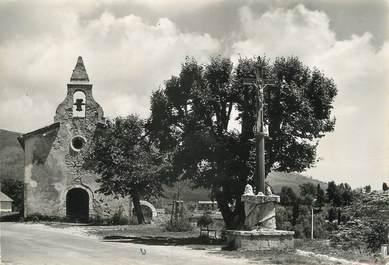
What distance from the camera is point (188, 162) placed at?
2475 cm

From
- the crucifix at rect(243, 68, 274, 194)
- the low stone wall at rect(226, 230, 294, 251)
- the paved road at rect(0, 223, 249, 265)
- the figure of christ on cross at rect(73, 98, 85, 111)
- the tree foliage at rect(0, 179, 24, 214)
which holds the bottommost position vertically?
the tree foliage at rect(0, 179, 24, 214)

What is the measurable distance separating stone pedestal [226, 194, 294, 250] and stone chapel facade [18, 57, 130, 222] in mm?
22189

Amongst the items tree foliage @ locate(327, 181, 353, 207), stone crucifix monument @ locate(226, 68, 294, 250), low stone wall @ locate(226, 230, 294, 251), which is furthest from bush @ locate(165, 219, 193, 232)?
tree foliage @ locate(327, 181, 353, 207)

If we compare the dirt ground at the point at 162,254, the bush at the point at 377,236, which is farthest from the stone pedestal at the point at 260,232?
the bush at the point at 377,236

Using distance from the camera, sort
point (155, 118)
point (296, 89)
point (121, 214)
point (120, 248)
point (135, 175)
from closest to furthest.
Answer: point (120, 248) < point (296, 89) < point (155, 118) < point (135, 175) < point (121, 214)

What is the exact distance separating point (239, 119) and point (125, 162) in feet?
40.7

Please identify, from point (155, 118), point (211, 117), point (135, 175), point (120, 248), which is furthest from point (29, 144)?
point (120, 248)

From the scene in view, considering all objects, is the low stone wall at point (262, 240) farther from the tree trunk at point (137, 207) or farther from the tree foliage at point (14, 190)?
the tree foliage at point (14, 190)

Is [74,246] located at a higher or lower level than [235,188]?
lower

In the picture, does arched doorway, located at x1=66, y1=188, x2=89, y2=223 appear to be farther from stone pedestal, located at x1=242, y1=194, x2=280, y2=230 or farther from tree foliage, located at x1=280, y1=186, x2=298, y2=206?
tree foliage, located at x1=280, y1=186, x2=298, y2=206

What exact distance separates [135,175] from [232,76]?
12.6 meters

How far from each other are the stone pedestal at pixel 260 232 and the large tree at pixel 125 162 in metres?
16.0

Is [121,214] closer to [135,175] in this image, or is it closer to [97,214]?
[97,214]

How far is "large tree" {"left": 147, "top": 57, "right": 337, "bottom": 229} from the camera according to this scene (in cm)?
2389
